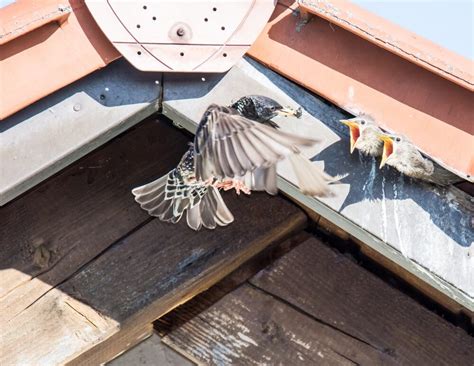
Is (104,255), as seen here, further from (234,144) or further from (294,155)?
(294,155)

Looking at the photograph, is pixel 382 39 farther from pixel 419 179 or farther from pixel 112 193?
pixel 112 193

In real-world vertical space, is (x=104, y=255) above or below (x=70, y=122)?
below

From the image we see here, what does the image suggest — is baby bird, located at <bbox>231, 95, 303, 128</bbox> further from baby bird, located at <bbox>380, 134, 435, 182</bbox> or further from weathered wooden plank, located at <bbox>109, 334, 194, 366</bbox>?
weathered wooden plank, located at <bbox>109, 334, 194, 366</bbox>

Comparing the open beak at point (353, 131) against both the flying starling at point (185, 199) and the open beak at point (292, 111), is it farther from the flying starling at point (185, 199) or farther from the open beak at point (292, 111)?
the flying starling at point (185, 199)

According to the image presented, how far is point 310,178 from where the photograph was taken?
3127 mm

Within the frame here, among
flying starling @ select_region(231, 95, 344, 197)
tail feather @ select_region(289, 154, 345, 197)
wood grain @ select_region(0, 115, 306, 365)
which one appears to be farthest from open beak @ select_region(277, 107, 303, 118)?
wood grain @ select_region(0, 115, 306, 365)

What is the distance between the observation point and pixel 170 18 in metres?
3.15

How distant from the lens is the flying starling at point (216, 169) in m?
3.21

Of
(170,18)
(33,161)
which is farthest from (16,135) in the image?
(170,18)

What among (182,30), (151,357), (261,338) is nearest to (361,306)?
(261,338)

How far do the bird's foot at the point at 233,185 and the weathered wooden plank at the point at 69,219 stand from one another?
0.21m

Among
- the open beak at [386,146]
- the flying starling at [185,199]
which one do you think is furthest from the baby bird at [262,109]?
the flying starling at [185,199]

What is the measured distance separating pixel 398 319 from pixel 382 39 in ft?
3.15

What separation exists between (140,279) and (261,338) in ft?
1.33
